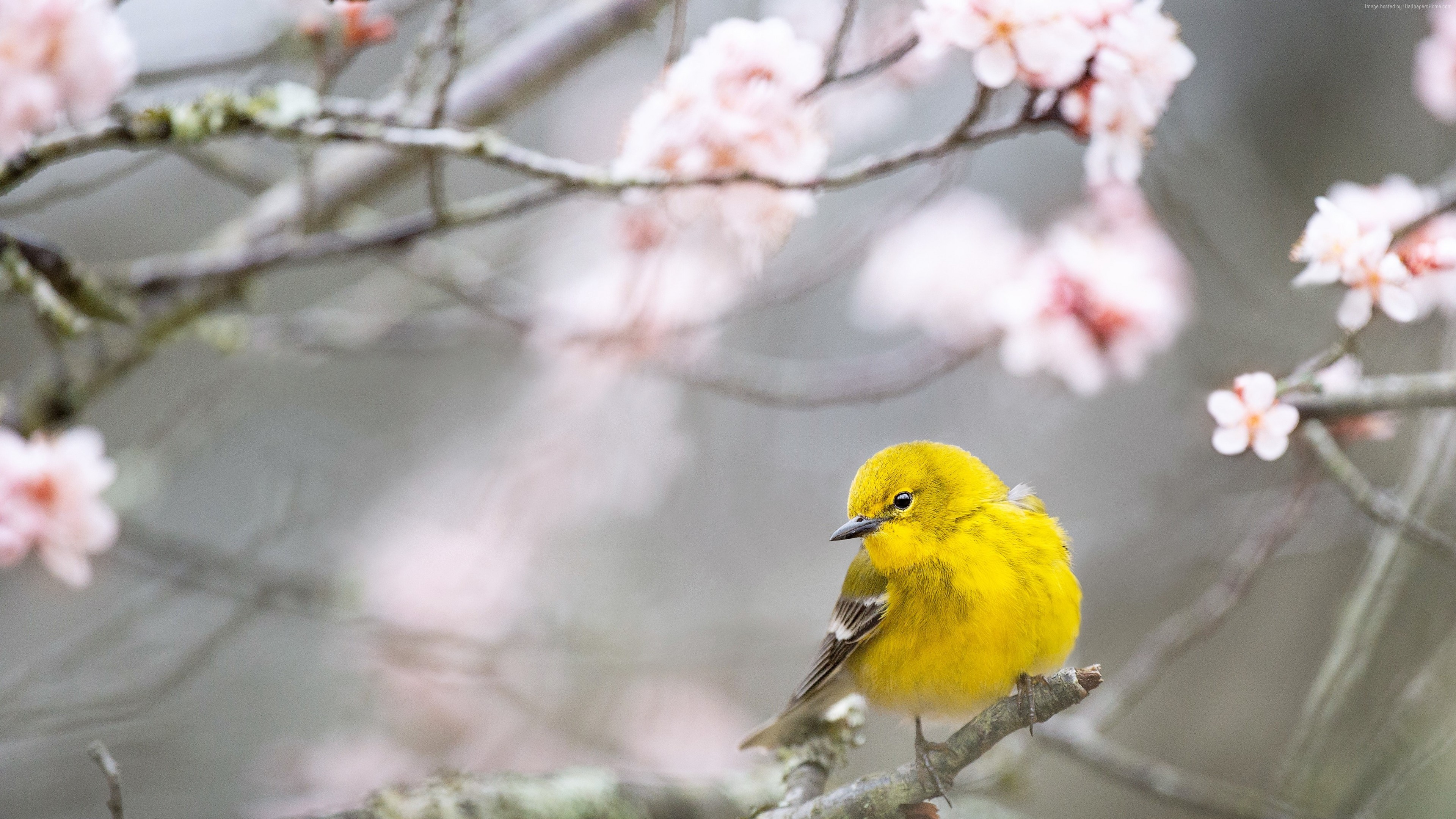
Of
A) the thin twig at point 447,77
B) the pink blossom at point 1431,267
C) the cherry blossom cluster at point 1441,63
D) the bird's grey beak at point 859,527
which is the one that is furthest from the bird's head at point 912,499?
the cherry blossom cluster at point 1441,63

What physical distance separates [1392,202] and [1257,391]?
1.93 ft

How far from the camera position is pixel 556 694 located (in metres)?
3.52

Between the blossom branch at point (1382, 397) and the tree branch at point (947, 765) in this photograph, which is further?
the blossom branch at point (1382, 397)

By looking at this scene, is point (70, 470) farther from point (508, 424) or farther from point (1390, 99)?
point (1390, 99)

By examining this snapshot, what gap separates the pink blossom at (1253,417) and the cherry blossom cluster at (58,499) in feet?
4.82

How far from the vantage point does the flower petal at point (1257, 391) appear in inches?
41.1

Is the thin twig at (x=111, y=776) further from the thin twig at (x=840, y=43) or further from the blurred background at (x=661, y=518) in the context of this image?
the thin twig at (x=840, y=43)

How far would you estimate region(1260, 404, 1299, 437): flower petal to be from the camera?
104 cm

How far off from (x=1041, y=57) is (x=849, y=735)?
1.15m

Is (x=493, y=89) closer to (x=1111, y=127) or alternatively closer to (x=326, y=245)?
(x=326, y=245)

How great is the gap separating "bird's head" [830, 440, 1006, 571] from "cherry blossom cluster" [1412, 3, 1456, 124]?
1.38 metres

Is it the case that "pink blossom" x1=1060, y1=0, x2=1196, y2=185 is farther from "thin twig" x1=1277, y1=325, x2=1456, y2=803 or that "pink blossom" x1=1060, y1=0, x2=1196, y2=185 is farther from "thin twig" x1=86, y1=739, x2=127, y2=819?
"thin twig" x1=86, y1=739, x2=127, y2=819

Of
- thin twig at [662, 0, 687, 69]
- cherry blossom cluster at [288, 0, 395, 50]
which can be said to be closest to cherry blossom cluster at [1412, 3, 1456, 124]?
thin twig at [662, 0, 687, 69]

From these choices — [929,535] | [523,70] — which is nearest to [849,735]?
[929,535]
